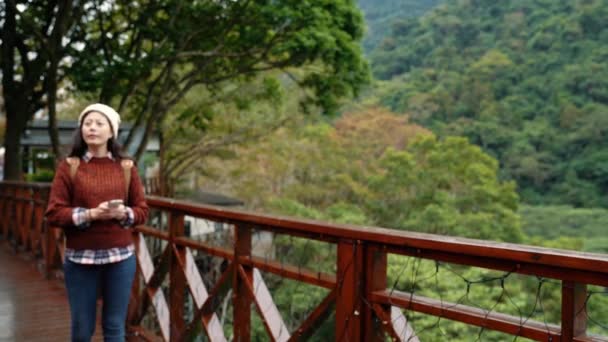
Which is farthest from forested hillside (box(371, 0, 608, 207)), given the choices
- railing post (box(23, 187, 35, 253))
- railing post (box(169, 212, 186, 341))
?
railing post (box(169, 212, 186, 341))

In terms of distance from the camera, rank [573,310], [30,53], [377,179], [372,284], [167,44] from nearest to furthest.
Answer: [573,310] < [372,284] < [167,44] < [30,53] < [377,179]

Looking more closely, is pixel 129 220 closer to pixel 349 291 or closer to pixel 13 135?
pixel 349 291

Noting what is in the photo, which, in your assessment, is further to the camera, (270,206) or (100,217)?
(270,206)

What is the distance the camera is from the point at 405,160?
1864 cm

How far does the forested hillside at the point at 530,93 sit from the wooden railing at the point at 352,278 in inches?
1015

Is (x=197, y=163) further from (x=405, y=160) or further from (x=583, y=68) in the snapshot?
(x=583, y=68)

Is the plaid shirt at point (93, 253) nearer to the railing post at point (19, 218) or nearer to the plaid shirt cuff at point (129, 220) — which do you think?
the plaid shirt cuff at point (129, 220)

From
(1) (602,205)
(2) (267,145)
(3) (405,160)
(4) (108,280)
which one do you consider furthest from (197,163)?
(4) (108,280)

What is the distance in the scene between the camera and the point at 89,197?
232 centimetres

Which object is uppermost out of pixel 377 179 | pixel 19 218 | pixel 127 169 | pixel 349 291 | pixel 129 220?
pixel 127 169

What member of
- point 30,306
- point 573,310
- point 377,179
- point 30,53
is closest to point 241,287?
point 573,310

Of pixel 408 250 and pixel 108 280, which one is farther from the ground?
pixel 408 250

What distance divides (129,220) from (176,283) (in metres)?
0.86

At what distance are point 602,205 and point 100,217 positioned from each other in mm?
26784
